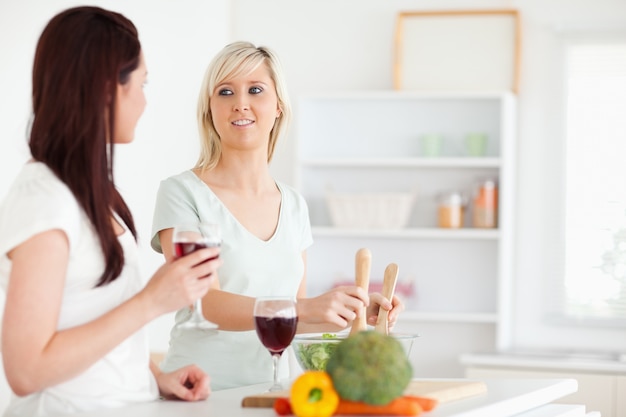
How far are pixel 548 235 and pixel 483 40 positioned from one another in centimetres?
103

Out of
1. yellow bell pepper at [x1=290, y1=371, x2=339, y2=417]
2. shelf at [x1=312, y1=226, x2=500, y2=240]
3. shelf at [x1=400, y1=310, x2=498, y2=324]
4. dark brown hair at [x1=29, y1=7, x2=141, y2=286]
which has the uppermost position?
dark brown hair at [x1=29, y1=7, x2=141, y2=286]

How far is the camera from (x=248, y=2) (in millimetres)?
5391

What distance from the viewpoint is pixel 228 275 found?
2576 millimetres

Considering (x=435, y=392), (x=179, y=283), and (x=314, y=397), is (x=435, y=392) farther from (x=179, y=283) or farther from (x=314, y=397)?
(x=179, y=283)

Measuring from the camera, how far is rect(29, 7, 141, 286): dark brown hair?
5.77 feet

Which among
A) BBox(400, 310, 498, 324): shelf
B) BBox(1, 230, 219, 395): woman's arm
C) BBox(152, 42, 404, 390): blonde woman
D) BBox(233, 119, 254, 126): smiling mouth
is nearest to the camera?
BBox(1, 230, 219, 395): woman's arm

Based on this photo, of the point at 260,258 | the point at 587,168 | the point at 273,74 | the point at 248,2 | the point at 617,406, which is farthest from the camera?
the point at 248,2

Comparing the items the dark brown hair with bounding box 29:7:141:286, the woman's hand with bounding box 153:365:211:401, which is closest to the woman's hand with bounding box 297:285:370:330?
the woman's hand with bounding box 153:365:211:401

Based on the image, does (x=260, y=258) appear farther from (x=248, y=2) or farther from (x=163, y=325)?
(x=248, y=2)

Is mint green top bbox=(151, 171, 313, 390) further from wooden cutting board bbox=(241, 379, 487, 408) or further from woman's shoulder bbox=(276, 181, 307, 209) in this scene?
wooden cutting board bbox=(241, 379, 487, 408)

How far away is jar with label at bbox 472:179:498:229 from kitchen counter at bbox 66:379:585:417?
238 centimetres

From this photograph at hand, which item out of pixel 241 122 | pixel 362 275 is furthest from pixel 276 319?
pixel 241 122

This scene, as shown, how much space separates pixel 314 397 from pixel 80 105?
2.16 feet

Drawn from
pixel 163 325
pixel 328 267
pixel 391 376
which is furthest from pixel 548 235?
pixel 391 376
